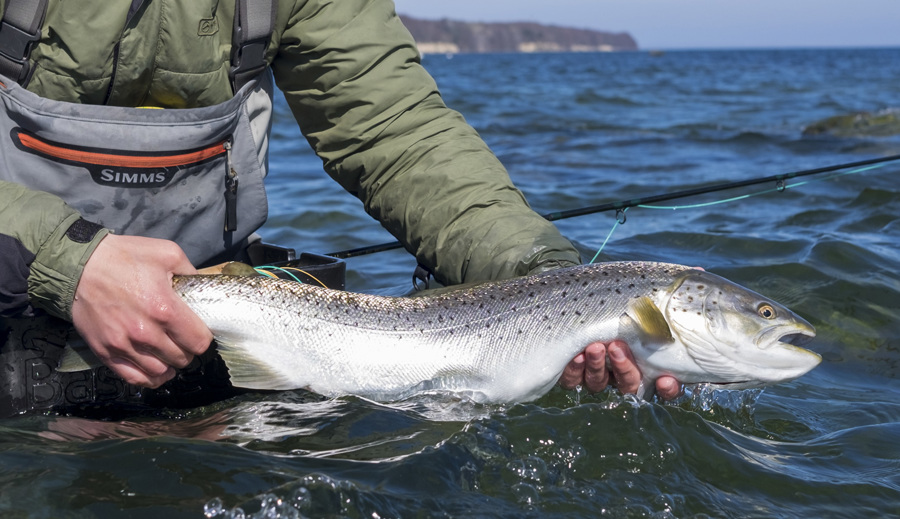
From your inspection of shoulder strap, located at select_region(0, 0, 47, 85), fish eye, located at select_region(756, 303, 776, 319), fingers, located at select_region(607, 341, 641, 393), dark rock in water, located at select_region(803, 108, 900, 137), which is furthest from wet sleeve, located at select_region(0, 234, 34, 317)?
dark rock in water, located at select_region(803, 108, 900, 137)

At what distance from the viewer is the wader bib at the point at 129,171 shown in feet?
9.63

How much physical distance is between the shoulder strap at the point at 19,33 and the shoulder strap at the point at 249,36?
0.67 meters

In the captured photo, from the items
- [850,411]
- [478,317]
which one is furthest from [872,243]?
[478,317]

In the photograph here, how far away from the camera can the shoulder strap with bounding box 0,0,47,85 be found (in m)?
2.79

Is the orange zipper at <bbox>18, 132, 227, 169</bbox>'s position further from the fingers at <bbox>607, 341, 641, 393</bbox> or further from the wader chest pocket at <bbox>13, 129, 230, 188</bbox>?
the fingers at <bbox>607, 341, 641, 393</bbox>

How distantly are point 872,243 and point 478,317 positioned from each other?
485 centimetres

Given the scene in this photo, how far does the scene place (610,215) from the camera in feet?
27.6

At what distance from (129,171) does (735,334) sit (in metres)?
2.21

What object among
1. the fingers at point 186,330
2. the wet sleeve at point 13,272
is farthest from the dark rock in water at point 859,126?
the wet sleeve at point 13,272

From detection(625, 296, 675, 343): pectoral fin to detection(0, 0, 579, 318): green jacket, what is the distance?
17.6 inches

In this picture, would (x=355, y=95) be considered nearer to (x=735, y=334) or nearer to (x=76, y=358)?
(x=76, y=358)

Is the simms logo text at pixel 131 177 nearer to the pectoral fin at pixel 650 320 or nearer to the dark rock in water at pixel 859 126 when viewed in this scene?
the pectoral fin at pixel 650 320

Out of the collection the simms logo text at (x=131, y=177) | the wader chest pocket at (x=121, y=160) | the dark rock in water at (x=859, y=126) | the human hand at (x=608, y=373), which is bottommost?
the human hand at (x=608, y=373)

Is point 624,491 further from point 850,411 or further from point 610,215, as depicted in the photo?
point 610,215
